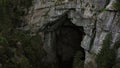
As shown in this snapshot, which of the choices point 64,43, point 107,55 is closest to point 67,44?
point 64,43

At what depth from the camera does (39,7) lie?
3856 cm

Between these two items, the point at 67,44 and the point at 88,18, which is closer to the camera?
the point at 88,18

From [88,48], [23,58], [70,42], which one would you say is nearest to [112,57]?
[88,48]

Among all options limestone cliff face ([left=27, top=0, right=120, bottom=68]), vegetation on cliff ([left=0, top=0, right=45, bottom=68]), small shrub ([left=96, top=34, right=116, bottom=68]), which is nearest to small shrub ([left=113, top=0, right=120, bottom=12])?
limestone cliff face ([left=27, top=0, right=120, bottom=68])

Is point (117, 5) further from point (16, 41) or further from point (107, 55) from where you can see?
point (16, 41)

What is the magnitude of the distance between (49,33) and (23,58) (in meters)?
7.56

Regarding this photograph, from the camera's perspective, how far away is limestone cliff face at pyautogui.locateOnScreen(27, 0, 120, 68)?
34062mm

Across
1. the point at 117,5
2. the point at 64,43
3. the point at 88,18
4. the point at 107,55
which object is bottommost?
the point at 64,43

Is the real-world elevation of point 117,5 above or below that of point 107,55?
above

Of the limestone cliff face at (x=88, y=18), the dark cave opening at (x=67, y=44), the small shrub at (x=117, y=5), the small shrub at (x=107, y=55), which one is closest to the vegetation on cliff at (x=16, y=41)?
the limestone cliff face at (x=88, y=18)

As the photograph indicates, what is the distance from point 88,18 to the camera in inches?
1438

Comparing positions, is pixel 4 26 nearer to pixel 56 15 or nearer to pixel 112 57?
pixel 56 15

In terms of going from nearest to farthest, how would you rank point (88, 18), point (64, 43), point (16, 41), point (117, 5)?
point (117, 5)
point (16, 41)
point (88, 18)
point (64, 43)

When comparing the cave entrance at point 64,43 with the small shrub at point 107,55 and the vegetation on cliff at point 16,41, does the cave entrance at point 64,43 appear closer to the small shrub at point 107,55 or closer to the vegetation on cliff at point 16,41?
the vegetation on cliff at point 16,41
